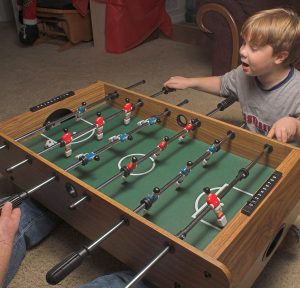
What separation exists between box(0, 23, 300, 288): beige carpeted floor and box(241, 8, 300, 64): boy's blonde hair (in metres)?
0.70

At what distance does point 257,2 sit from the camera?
207 cm

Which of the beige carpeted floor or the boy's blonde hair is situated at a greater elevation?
the boy's blonde hair

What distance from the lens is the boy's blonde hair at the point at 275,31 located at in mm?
1135

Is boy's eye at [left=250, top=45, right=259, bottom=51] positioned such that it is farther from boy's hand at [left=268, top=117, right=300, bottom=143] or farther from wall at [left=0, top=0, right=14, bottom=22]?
wall at [left=0, top=0, right=14, bottom=22]

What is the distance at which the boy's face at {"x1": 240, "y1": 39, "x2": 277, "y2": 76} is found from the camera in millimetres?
1165

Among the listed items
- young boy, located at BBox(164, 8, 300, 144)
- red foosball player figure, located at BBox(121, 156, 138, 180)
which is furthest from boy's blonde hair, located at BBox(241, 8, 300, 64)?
red foosball player figure, located at BBox(121, 156, 138, 180)

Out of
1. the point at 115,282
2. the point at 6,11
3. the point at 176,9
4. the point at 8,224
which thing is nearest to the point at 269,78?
the point at 115,282

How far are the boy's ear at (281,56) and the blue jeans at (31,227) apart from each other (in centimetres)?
96

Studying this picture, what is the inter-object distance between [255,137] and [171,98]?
1.21 meters

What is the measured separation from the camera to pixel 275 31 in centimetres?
113

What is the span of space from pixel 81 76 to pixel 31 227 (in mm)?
1604

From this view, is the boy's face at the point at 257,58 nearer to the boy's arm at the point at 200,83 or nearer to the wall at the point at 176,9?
the boy's arm at the point at 200,83

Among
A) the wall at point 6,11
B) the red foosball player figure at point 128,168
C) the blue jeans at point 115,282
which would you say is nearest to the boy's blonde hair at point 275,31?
the red foosball player figure at point 128,168

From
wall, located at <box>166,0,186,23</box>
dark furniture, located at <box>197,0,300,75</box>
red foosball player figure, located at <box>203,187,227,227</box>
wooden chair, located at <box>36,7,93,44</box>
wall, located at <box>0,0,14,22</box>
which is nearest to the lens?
red foosball player figure, located at <box>203,187,227,227</box>
